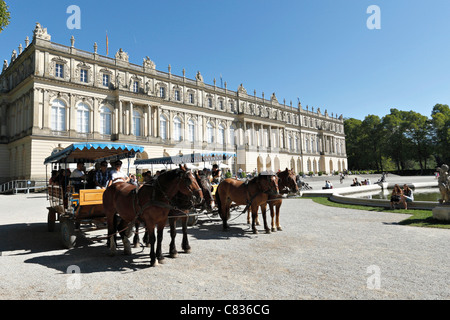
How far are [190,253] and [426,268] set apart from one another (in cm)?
455

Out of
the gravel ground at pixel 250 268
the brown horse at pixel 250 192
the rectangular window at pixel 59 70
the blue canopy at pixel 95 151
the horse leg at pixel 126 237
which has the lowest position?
the gravel ground at pixel 250 268

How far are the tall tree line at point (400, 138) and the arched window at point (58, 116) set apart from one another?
63.8 metres

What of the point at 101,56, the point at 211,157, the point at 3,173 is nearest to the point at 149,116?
the point at 101,56

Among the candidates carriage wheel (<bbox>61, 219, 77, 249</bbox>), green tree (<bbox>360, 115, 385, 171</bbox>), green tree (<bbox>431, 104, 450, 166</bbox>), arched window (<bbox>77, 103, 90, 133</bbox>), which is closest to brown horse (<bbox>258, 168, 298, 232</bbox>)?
carriage wheel (<bbox>61, 219, 77, 249</bbox>)

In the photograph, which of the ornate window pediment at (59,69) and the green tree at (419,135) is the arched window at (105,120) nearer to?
the ornate window pediment at (59,69)

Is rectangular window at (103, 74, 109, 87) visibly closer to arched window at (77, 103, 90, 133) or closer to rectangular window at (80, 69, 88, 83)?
rectangular window at (80, 69, 88, 83)

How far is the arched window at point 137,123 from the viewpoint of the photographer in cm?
3541

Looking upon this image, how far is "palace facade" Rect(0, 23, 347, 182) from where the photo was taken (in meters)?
28.5

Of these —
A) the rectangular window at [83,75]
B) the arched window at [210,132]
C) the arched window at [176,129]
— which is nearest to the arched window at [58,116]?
the rectangular window at [83,75]

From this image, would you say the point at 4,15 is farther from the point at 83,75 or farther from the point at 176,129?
the point at 176,129

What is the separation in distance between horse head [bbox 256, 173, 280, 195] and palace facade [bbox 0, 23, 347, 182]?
28495mm

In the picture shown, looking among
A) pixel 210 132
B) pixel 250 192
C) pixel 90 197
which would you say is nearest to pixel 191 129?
pixel 210 132
